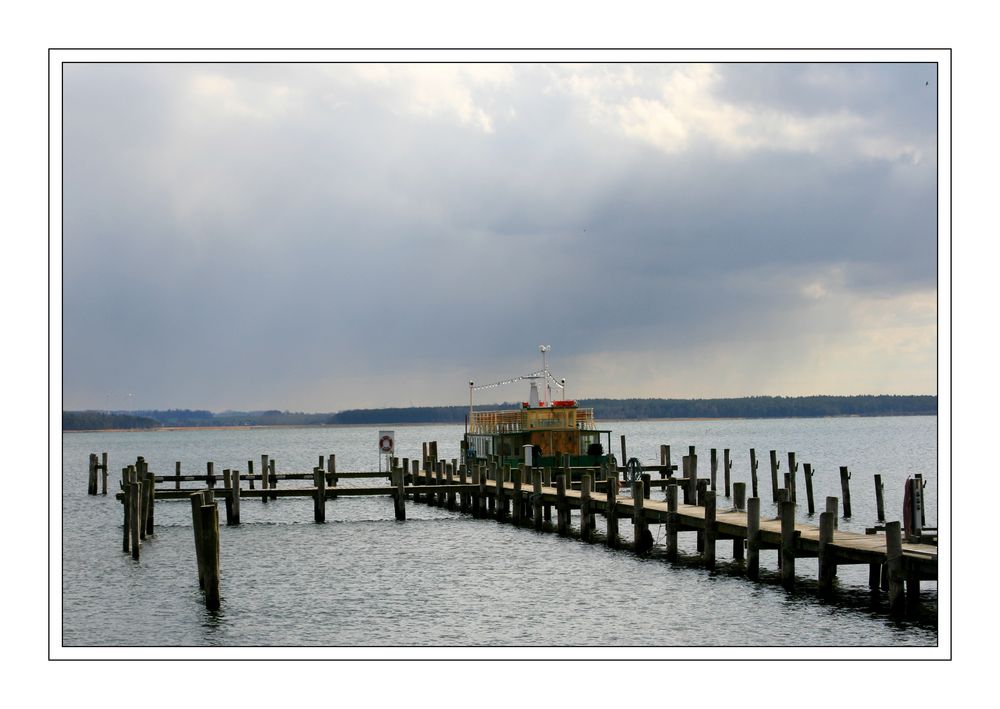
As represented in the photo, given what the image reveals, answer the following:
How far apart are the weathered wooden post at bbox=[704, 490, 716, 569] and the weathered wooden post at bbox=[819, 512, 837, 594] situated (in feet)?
14.8

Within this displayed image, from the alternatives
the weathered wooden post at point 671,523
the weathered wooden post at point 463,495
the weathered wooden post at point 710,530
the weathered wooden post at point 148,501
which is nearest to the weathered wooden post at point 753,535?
the weathered wooden post at point 710,530

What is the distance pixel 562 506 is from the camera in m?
38.9

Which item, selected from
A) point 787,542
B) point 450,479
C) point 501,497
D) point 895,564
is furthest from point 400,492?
point 895,564

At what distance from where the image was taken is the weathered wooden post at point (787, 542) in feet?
79.8

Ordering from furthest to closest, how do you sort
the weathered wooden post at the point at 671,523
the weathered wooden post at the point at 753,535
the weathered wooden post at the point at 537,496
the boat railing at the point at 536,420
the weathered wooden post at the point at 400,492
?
the boat railing at the point at 536,420 → the weathered wooden post at the point at 400,492 → the weathered wooden post at the point at 537,496 → the weathered wooden post at the point at 671,523 → the weathered wooden post at the point at 753,535

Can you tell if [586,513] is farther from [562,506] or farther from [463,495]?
[463,495]

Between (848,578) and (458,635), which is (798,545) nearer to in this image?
(848,578)

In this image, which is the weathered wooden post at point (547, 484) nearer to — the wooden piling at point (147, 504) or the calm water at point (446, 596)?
the calm water at point (446, 596)

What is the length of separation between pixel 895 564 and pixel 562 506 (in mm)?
18378

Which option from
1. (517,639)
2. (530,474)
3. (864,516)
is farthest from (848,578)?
(864,516)

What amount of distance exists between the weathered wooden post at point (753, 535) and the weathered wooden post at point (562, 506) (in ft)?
39.1

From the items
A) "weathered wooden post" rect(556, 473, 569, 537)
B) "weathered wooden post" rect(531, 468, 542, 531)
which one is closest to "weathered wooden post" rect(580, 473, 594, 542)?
"weathered wooden post" rect(556, 473, 569, 537)

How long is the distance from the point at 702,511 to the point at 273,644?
510 inches

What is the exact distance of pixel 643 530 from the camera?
3272 centimetres
